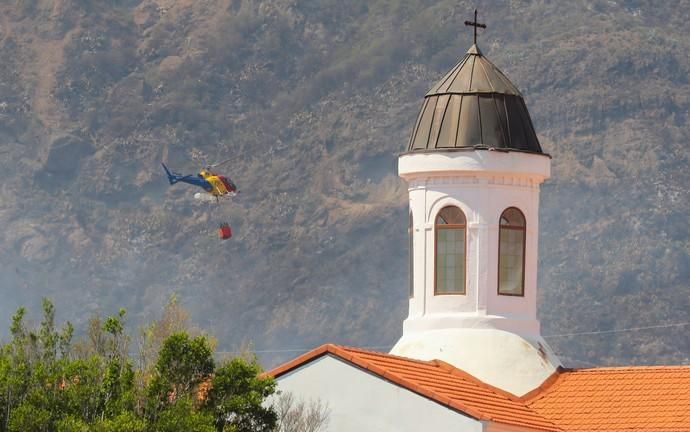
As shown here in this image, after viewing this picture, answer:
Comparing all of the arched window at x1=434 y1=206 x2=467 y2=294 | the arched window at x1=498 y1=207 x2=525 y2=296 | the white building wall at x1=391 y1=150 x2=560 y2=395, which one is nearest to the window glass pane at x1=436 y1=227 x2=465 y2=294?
the arched window at x1=434 y1=206 x2=467 y2=294

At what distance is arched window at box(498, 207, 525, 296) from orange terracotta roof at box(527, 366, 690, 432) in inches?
107

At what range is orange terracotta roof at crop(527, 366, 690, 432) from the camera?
51969mm

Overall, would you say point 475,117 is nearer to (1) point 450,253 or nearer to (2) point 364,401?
(1) point 450,253

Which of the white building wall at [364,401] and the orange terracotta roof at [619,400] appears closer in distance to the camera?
the white building wall at [364,401]

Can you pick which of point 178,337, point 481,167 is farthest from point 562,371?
point 178,337

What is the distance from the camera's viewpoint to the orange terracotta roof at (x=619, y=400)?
52.0 m

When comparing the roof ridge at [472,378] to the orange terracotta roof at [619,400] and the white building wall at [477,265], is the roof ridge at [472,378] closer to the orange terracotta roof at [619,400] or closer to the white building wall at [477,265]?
the white building wall at [477,265]

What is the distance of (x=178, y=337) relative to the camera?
47.8m

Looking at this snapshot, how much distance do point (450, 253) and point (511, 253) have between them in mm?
1458

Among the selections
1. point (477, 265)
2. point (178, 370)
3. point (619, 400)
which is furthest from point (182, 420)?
point (477, 265)

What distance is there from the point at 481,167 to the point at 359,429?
8.67 metres

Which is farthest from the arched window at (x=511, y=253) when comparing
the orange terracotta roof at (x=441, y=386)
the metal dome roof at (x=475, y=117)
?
the orange terracotta roof at (x=441, y=386)

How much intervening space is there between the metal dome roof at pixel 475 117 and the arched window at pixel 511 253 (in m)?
1.69

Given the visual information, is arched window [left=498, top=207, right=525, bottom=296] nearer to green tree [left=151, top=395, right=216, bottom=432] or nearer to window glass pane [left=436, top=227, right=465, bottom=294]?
window glass pane [left=436, top=227, right=465, bottom=294]
